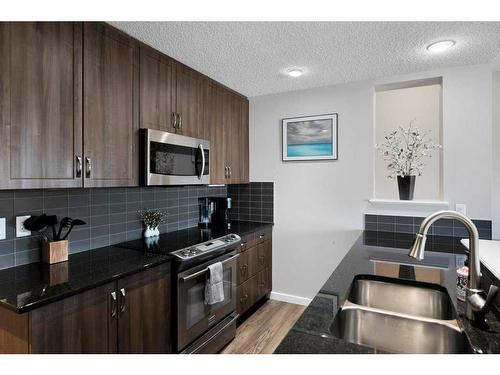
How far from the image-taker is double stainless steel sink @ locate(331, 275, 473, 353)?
38.4 inches

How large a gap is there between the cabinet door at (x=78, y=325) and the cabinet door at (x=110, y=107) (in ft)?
2.08

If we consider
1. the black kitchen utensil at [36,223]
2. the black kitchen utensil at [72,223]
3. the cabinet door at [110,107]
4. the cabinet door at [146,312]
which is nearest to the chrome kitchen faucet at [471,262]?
the cabinet door at [146,312]

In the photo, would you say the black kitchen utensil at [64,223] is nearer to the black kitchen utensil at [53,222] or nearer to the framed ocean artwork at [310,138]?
the black kitchen utensil at [53,222]

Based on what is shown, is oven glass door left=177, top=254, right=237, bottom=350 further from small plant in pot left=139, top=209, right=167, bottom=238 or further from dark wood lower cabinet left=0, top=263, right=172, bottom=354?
small plant in pot left=139, top=209, right=167, bottom=238

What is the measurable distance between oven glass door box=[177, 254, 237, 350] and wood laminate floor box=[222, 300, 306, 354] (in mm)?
297

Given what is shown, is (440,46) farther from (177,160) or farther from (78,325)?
(78,325)

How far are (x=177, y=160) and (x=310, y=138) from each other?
4.70 feet

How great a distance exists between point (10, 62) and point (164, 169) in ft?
3.18

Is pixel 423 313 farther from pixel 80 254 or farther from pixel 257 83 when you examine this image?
pixel 257 83

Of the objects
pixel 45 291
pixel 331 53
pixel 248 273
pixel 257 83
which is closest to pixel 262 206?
pixel 248 273

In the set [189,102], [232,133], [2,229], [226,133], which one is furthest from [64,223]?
[232,133]

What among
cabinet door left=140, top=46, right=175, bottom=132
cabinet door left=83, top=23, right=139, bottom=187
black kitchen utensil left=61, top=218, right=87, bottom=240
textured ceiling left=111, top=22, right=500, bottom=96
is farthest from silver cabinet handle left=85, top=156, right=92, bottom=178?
textured ceiling left=111, top=22, right=500, bottom=96

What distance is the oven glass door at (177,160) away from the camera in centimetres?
191

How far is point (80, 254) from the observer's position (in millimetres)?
1808
